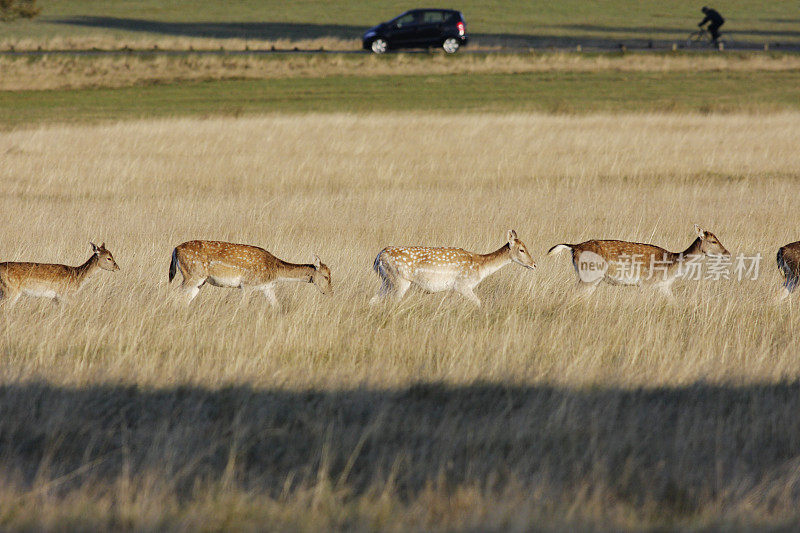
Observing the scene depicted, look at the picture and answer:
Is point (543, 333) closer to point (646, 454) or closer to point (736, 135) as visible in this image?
point (646, 454)

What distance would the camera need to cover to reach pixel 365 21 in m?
90.6

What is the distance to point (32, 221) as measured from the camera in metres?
16.0

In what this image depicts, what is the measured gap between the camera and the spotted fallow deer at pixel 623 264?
10.6 metres

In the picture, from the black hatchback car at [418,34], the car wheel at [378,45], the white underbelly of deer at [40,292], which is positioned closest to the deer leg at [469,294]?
the white underbelly of deer at [40,292]

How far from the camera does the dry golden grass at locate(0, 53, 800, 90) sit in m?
44.8

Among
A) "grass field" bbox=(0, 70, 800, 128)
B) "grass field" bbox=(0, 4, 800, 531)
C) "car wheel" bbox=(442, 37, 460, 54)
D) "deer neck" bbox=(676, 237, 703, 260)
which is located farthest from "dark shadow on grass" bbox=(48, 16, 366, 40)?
"deer neck" bbox=(676, 237, 703, 260)

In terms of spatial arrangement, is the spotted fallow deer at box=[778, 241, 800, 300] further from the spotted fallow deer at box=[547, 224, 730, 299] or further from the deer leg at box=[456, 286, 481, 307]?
the deer leg at box=[456, 286, 481, 307]

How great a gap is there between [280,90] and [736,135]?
21.2 m

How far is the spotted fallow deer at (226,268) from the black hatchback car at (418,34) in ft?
153

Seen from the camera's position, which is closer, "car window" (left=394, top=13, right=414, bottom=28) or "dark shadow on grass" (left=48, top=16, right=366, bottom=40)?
"car window" (left=394, top=13, right=414, bottom=28)

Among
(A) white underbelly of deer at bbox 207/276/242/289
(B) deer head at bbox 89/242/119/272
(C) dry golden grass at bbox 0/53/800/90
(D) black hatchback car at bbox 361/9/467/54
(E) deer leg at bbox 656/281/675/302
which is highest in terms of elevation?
(D) black hatchback car at bbox 361/9/467/54

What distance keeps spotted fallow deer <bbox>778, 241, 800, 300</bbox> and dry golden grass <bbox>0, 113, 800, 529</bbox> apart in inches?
9.8

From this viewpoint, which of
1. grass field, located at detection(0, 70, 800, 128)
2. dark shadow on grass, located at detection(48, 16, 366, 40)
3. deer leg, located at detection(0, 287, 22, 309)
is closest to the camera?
deer leg, located at detection(0, 287, 22, 309)

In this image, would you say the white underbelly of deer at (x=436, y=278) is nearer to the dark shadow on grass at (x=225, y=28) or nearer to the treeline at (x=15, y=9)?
the treeline at (x=15, y=9)
